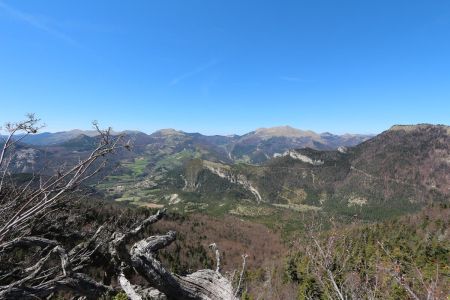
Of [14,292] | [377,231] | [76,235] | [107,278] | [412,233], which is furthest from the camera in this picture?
[377,231]

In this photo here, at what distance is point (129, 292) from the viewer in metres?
5.65

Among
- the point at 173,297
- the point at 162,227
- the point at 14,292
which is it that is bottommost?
the point at 162,227

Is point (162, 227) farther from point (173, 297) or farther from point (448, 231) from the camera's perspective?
point (173, 297)

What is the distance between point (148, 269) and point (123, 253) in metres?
0.47

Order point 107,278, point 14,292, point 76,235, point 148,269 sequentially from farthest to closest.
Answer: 1. point 76,235
2. point 107,278
3. point 148,269
4. point 14,292

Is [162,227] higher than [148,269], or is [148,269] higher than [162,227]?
[148,269]

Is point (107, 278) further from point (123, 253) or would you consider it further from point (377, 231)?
point (377, 231)

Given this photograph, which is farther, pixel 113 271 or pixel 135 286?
pixel 113 271

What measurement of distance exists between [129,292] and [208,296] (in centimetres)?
131

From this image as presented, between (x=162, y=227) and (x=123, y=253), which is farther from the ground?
(x=123, y=253)

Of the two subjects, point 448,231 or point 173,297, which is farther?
point 448,231

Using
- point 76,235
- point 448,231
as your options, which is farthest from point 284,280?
point 76,235

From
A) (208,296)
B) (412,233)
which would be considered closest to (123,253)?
(208,296)

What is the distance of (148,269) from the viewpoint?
5570 mm
